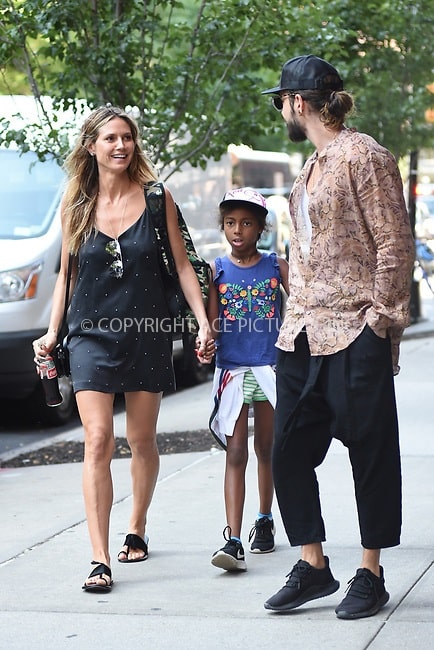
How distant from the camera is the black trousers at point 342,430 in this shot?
4.51 meters

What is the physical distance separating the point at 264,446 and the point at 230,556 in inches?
23.7

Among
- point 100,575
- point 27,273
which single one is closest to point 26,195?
point 27,273

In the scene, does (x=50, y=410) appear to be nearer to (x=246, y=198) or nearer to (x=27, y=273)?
(x=27, y=273)

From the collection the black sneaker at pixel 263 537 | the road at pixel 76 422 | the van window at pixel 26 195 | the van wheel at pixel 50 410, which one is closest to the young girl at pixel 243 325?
the black sneaker at pixel 263 537

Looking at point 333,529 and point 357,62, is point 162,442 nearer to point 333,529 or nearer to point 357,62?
point 333,529

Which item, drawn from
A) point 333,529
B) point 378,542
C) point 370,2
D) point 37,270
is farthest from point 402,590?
point 370,2

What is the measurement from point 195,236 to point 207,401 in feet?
7.02

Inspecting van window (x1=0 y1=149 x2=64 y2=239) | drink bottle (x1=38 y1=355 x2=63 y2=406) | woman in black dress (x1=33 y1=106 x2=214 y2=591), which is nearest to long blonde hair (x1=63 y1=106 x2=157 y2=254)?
woman in black dress (x1=33 y1=106 x2=214 y2=591)

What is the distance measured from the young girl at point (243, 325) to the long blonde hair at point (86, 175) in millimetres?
399

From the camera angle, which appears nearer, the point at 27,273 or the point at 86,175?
the point at 86,175

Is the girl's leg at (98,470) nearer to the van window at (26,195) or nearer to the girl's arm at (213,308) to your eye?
the girl's arm at (213,308)

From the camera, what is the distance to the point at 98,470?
17.1 feet

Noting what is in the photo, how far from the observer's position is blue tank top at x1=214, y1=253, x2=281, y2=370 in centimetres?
554

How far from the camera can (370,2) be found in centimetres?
1124
